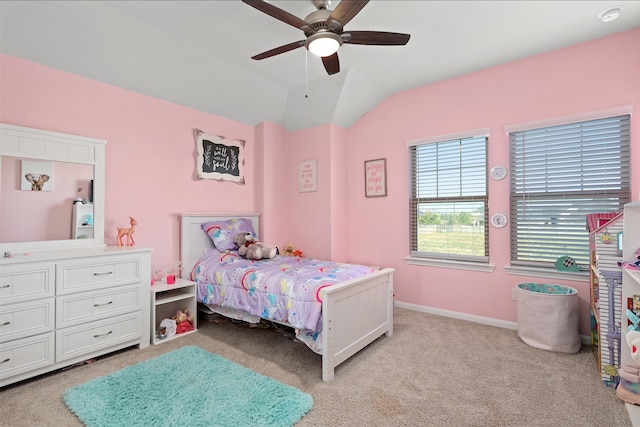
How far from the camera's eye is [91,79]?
2.92m

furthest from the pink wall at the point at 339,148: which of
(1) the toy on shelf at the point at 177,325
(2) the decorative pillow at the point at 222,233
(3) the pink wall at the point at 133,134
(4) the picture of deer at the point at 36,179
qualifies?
(1) the toy on shelf at the point at 177,325

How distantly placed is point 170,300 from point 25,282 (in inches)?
42.2

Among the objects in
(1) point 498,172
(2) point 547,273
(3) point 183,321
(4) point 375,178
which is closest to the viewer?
(2) point 547,273

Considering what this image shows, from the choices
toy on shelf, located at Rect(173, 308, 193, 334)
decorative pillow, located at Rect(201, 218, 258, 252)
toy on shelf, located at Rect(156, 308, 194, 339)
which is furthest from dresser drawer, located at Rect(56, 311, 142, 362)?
decorative pillow, located at Rect(201, 218, 258, 252)

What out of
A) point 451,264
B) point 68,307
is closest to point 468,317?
point 451,264

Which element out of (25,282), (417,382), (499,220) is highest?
(499,220)

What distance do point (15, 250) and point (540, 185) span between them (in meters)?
4.58

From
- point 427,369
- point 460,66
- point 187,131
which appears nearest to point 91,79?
point 187,131

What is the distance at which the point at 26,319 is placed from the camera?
85.4 inches

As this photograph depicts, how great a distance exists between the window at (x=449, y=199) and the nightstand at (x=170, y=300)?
2570mm

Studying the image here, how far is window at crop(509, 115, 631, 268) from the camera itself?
275cm

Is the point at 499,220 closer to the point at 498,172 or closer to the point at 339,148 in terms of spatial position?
the point at 498,172

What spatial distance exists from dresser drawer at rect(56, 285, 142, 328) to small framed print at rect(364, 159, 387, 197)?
2.83m

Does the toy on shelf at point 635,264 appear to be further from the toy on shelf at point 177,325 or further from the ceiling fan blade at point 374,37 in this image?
the toy on shelf at point 177,325
